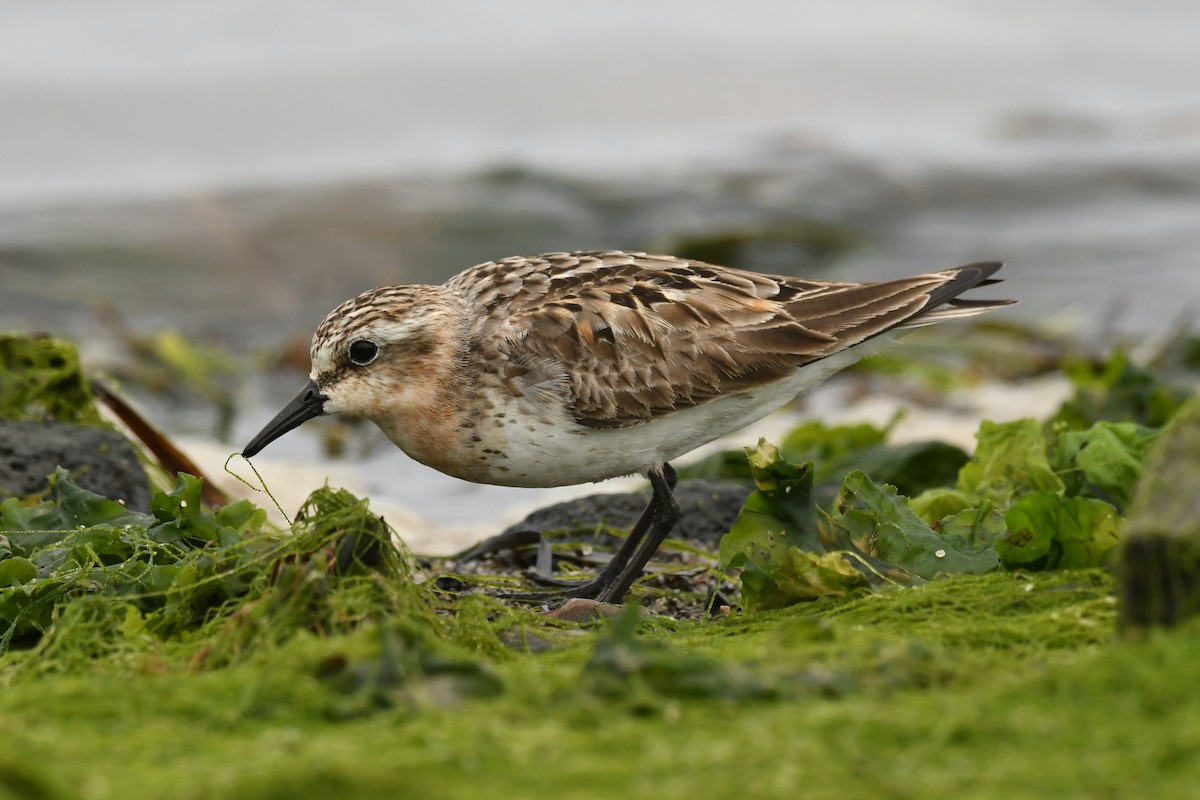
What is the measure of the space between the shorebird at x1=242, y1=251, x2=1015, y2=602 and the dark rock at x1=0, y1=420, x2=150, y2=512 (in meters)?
0.76

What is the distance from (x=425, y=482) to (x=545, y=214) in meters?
7.42

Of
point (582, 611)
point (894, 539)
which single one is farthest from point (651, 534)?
point (894, 539)

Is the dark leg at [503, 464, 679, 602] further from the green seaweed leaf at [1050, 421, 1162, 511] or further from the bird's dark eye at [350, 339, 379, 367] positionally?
the green seaweed leaf at [1050, 421, 1162, 511]

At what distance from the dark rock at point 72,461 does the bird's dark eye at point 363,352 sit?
1.22 m

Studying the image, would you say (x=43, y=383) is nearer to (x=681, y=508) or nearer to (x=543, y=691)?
(x=681, y=508)

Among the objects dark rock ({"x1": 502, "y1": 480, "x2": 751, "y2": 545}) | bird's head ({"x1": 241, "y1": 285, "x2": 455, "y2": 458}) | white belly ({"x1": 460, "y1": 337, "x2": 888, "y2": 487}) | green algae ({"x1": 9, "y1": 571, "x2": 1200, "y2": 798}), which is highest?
bird's head ({"x1": 241, "y1": 285, "x2": 455, "y2": 458})

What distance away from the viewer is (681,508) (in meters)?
6.56

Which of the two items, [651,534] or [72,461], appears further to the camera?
[72,461]

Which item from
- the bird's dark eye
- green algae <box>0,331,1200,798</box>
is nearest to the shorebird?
the bird's dark eye

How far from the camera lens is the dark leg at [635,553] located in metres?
5.95

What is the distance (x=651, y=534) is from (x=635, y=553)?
0.54 ft

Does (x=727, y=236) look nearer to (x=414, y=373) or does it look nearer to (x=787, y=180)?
(x=787, y=180)

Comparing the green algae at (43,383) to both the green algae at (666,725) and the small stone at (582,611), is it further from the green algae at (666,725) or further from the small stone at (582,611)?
the green algae at (666,725)

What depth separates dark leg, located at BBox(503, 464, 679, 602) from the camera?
5.95 meters
